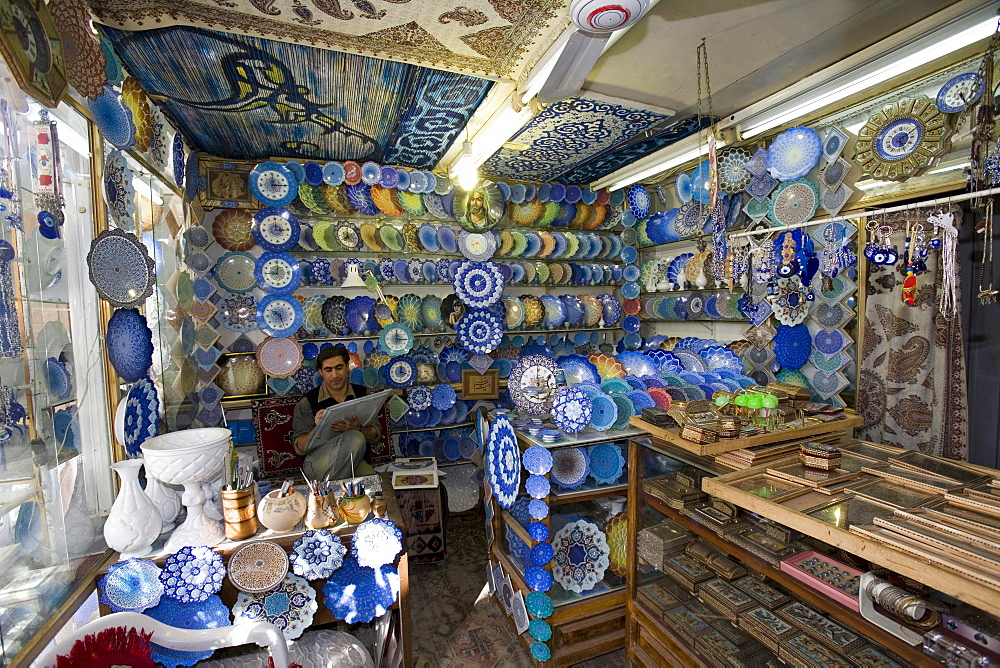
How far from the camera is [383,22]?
193 cm

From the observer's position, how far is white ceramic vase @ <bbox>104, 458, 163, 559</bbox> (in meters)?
1.64

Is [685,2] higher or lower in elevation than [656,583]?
higher

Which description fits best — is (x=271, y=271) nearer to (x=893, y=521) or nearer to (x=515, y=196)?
(x=515, y=196)

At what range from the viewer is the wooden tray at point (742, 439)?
166 cm

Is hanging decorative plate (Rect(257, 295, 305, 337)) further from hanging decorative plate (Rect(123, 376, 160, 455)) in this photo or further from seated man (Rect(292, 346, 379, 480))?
hanging decorative plate (Rect(123, 376, 160, 455))

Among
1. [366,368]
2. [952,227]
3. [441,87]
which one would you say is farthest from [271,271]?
[952,227]

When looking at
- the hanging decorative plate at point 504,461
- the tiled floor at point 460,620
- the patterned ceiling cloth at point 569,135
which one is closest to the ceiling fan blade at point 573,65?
the patterned ceiling cloth at point 569,135

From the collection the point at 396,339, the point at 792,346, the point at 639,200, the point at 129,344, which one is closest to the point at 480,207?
the point at 396,339

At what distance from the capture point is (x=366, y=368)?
3.84m

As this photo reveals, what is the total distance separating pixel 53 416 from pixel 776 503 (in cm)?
232

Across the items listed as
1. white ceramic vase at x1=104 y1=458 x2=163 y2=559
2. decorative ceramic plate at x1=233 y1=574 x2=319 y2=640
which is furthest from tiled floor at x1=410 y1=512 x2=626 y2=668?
white ceramic vase at x1=104 y1=458 x2=163 y2=559

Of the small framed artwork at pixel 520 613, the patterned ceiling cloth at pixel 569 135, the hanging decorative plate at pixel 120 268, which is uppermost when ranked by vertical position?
the patterned ceiling cloth at pixel 569 135

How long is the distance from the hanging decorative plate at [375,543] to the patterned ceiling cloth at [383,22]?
215 centimetres

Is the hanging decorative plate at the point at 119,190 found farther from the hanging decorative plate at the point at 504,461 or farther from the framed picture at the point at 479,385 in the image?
the framed picture at the point at 479,385
